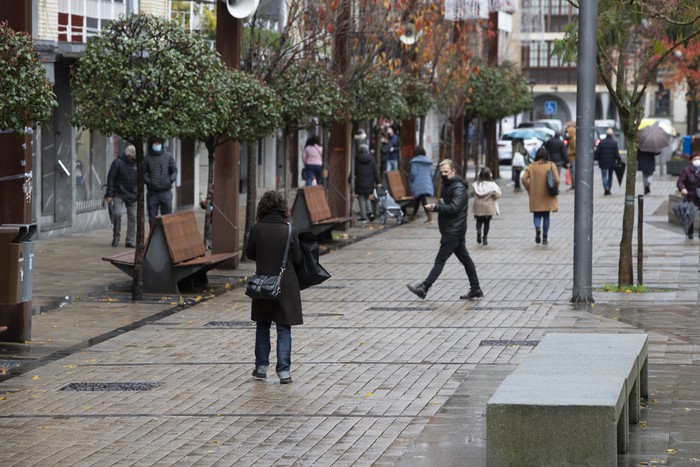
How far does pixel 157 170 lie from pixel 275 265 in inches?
462

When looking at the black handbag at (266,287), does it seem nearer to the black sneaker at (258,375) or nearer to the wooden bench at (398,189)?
the black sneaker at (258,375)

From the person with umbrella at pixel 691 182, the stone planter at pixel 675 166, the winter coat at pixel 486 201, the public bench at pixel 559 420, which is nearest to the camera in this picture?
the public bench at pixel 559 420

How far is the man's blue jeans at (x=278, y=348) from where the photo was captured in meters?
11.7

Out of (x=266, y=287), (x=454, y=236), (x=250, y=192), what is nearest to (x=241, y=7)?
(x=250, y=192)

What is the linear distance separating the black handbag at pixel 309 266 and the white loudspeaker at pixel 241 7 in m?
7.63

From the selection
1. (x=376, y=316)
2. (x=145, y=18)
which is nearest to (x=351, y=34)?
(x=145, y=18)

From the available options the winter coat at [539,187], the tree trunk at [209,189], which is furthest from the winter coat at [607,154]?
the tree trunk at [209,189]

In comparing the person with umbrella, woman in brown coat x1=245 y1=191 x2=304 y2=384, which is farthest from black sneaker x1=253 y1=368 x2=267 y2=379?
the person with umbrella

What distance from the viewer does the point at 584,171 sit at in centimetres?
1669

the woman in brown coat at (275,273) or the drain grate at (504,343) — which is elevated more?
the woman in brown coat at (275,273)

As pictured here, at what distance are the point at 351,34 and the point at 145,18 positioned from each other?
10.0 meters

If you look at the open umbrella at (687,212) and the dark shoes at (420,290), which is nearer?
the dark shoes at (420,290)

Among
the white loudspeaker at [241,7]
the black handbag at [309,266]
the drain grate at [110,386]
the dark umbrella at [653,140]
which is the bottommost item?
the drain grate at [110,386]

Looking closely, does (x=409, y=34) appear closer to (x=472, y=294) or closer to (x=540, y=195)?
(x=540, y=195)
